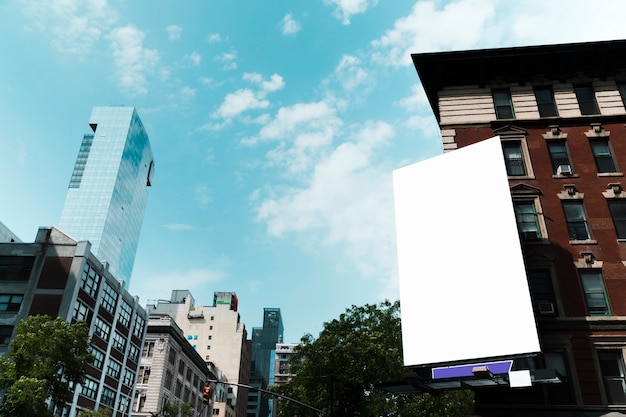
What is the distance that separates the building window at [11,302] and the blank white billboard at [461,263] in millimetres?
43294

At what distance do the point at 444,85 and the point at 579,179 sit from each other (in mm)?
8893

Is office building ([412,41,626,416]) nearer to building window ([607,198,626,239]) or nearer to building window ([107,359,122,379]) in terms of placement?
building window ([607,198,626,239])

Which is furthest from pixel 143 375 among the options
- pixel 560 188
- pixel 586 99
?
pixel 586 99

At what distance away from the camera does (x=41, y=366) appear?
31.2m

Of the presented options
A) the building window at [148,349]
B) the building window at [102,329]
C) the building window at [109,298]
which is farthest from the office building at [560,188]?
the building window at [148,349]

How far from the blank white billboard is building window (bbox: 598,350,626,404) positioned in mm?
5170

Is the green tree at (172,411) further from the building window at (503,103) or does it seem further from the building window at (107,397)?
the building window at (503,103)

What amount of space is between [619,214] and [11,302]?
52.8 m

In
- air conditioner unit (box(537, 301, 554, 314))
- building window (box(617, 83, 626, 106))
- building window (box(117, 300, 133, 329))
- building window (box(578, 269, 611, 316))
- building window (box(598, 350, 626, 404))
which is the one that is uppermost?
building window (box(617, 83, 626, 106))

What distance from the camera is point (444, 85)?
29.2 m

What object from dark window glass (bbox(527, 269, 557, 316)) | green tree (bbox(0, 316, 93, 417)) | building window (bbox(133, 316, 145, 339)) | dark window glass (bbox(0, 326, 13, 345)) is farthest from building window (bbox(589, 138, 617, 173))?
building window (bbox(133, 316, 145, 339))

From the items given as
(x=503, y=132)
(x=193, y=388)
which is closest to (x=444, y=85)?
(x=503, y=132)

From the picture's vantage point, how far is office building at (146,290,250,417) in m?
125

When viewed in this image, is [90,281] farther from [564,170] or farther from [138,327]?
[564,170]
